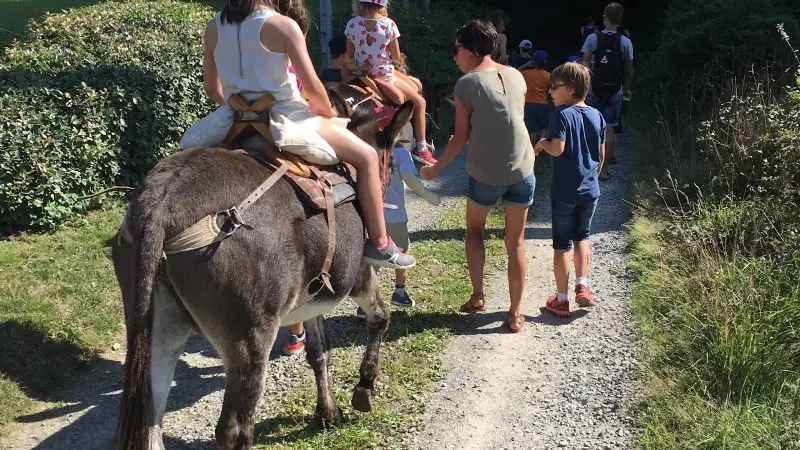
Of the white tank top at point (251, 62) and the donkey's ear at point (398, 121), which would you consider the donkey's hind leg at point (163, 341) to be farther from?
the donkey's ear at point (398, 121)

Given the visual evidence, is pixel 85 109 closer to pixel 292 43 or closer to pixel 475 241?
pixel 475 241

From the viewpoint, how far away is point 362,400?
469 centimetres

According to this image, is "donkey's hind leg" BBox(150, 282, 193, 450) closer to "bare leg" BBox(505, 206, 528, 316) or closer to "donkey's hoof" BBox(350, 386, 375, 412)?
"donkey's hoof" BBox(350, 386, 375, 412)

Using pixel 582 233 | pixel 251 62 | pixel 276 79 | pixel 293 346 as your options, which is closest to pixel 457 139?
pixel 582 233

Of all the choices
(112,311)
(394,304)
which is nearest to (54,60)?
(112,311)

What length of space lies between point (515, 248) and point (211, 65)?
2817 millimetres

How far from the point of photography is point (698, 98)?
463 inches

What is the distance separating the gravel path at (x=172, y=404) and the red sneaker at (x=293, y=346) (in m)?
0.06

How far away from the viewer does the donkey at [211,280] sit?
2916 millimetres

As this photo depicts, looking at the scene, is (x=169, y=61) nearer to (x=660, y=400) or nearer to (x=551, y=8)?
(x=660, y=400)

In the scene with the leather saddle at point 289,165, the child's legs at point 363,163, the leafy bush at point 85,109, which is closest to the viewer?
the leather saddle at point 289,165

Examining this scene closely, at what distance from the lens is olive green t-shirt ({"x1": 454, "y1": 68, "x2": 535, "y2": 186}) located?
527 cm

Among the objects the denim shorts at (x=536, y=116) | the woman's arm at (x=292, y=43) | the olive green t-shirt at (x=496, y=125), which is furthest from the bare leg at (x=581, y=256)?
the denim shorts at (x=536, y=116)

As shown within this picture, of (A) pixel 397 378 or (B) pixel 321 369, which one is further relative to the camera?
(A) pixel 397 378
